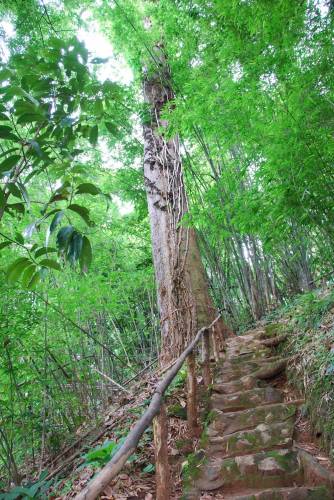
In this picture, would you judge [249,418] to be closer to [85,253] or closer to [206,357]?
[206,357]

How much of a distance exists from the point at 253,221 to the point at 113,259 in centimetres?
318

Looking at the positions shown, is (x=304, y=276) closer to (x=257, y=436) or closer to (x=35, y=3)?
(x=257, y=436)

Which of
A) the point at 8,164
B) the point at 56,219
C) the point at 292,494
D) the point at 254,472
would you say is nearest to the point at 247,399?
the point at 254,472

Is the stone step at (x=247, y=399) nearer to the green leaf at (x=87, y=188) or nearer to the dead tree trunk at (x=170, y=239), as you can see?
the dead tree trunk at (x=170, y=239)

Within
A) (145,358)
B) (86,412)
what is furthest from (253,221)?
(145,358)

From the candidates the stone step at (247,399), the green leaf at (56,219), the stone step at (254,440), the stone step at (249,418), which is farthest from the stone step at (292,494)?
the green leaf at (56,219)

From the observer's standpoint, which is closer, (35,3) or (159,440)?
(159,440)

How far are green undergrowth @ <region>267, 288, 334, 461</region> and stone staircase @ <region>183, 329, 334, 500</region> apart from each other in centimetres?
17

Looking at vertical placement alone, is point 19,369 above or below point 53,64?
below

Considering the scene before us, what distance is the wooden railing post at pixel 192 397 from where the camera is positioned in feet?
8.89

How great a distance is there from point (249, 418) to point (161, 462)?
114cm

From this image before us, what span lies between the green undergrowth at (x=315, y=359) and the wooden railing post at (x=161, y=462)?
3.26 feet

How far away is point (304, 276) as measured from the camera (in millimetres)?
5473

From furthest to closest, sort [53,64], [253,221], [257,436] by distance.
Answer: [253,221], [257,436], [53,64]
